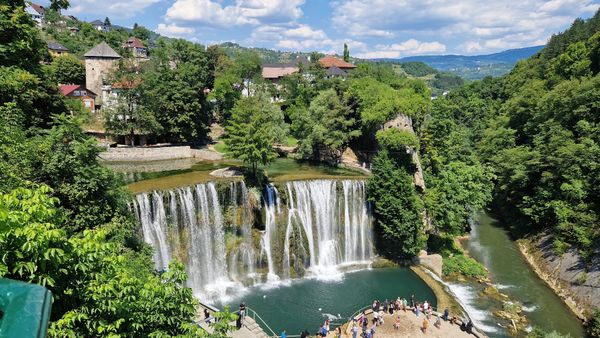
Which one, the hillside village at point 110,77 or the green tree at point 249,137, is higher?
the hillside village at point 110,77

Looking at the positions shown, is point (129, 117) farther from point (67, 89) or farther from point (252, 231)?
point (252, 231)

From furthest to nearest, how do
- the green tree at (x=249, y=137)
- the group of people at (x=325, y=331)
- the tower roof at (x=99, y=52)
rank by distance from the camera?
→ the tower roof at (x=99, y=52)
the green tree at (x=249, y=137)
the group of people at (x=325, y=331)

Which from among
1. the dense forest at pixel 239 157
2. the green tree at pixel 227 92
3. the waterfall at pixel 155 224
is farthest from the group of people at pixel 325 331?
the green tree at pixel 227 92

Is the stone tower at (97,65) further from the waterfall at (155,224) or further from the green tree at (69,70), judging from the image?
the waterfall at (155,224)

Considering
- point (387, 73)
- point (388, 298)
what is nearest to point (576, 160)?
point (388, 298)

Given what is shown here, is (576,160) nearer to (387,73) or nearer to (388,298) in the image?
(388,298)

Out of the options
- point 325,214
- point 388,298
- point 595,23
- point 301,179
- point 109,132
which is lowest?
point 388,298

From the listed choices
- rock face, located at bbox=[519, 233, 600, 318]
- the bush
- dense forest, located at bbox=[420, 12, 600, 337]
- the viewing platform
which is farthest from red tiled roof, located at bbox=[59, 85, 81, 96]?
rock face, located at bbox=[519, 233, 600, 318]
